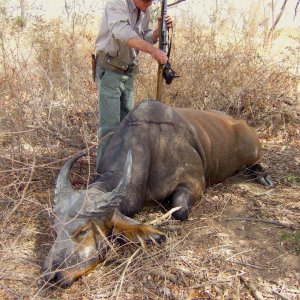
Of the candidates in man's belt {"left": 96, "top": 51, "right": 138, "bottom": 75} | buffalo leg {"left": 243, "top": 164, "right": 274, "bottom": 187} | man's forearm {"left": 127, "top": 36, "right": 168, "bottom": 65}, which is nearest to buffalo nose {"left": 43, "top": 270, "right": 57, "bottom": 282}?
man's forearm {"left": 127, "top": 36, "right": 168, "bottom": 65}

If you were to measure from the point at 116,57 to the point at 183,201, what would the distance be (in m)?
1.88

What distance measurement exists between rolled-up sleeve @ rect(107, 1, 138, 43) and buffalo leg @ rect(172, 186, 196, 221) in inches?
68.4

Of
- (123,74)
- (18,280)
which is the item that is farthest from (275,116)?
(18,280)

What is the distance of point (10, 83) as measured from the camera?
231 inches

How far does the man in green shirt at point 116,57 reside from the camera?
4613 mm

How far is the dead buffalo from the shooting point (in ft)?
10.7

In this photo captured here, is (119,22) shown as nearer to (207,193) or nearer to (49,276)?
(207,193)

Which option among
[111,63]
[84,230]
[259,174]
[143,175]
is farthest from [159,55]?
[84,230]

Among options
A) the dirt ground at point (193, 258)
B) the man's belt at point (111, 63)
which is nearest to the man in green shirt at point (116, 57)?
the man's belt at point (111, 63)

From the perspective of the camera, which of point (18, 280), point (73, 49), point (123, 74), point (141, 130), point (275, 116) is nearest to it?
point (18, 280)

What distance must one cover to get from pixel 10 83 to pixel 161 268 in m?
3.78

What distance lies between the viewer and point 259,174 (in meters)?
5.46

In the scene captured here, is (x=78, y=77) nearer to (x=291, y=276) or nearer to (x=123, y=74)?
(x=123, y=74)

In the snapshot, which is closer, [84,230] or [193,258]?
[84,230]
